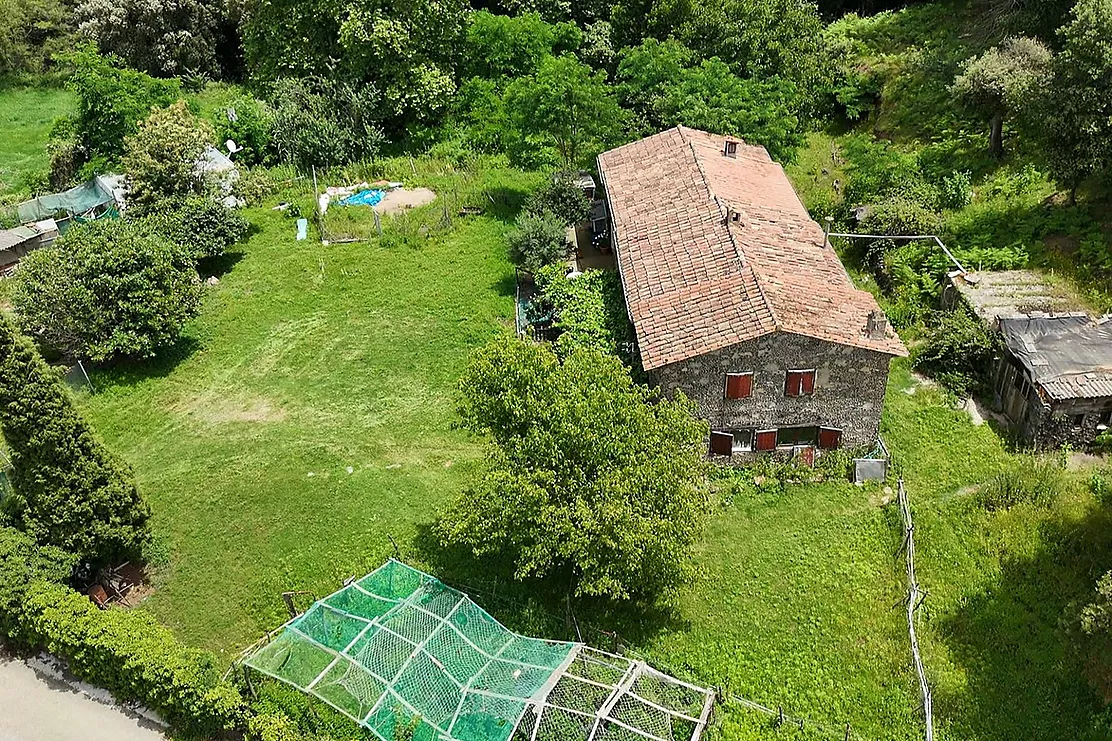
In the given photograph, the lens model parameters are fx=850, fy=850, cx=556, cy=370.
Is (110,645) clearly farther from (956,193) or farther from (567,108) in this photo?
(956,193)

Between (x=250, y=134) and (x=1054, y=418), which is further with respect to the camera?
(x=250, y=134)

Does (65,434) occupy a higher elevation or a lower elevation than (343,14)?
lower

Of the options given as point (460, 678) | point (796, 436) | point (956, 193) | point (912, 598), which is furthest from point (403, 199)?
point (912, 598)

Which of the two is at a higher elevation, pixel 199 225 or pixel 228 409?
pixel 199 225

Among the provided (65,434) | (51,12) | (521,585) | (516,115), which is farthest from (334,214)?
(51,12)

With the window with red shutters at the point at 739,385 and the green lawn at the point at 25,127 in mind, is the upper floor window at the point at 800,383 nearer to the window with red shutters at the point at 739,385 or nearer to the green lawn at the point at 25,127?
the window with red shutters at the point at 739,385

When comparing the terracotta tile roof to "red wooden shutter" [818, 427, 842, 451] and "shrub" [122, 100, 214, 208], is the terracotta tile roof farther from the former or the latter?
"shrub" [122, 100, 214, 208]

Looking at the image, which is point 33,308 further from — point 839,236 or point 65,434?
point 839,236
